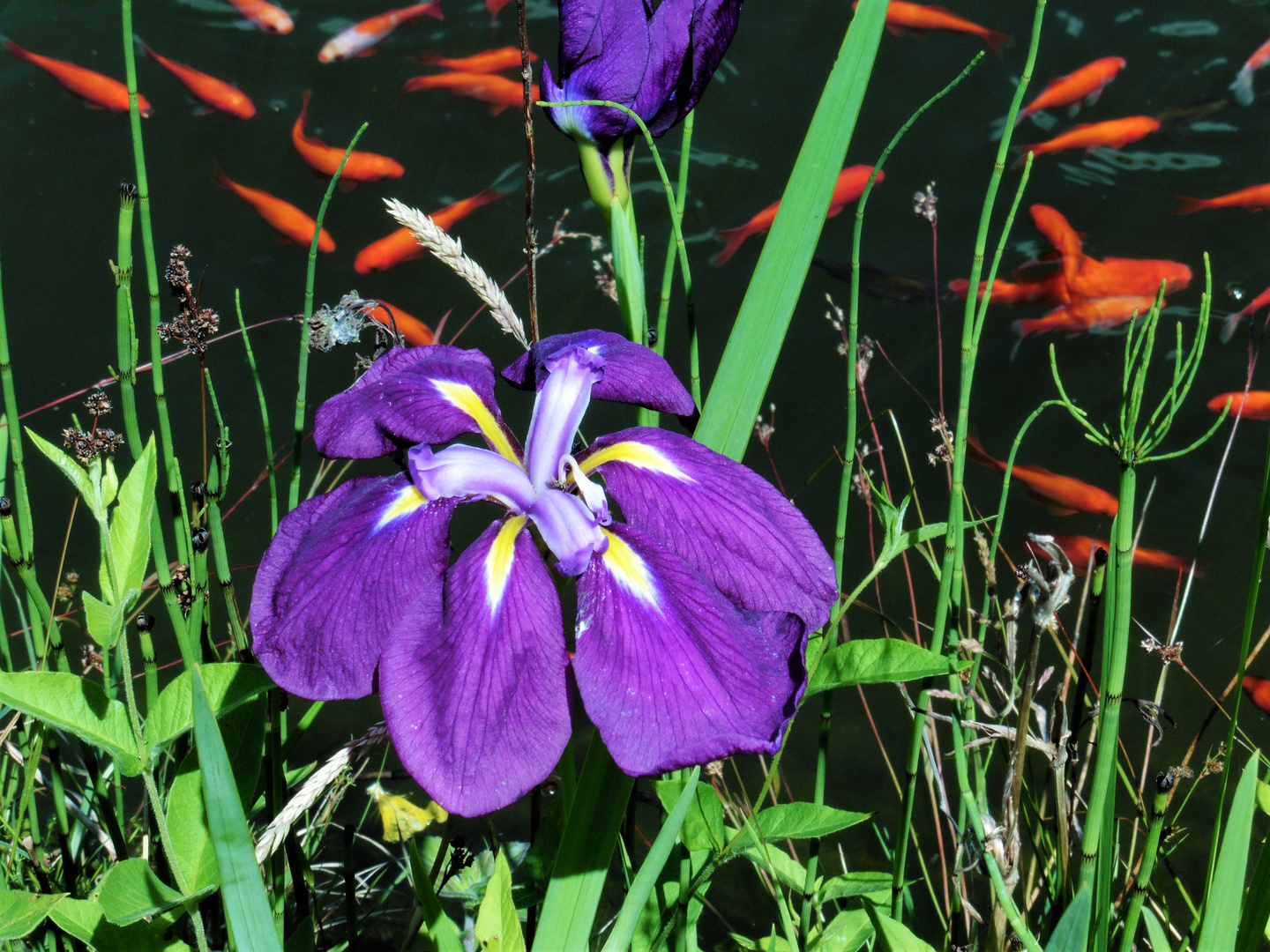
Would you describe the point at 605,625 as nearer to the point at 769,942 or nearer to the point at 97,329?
the point at 769,942

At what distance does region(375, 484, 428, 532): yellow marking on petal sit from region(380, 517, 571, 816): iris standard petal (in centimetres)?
8

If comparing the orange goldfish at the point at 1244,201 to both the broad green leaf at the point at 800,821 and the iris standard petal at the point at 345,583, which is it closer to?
the broad green leaf at the point at 800,821

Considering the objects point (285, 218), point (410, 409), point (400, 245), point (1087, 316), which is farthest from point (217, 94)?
point (410, 409)

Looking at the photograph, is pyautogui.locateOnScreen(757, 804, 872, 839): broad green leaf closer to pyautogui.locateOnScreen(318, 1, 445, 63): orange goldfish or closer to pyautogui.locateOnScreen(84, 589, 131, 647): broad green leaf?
pyautogui.locateOnScreen(84, 589, 131, 647): broad green leaf

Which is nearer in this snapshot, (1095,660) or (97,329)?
(1095,660)

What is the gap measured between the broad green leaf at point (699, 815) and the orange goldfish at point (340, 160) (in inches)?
115

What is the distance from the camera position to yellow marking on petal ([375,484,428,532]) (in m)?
0.78

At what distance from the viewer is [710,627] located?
0.72 m

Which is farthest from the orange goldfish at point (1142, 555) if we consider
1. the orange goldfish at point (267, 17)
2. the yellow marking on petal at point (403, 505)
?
the orange goldfish at point (267, 17)

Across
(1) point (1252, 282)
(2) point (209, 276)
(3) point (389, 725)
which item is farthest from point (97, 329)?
(1) point (1252, 282)

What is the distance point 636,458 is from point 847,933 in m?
0.74

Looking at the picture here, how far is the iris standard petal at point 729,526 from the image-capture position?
2.49 ft

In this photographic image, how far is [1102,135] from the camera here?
11.8 ft

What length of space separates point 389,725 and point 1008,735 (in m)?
0.59
